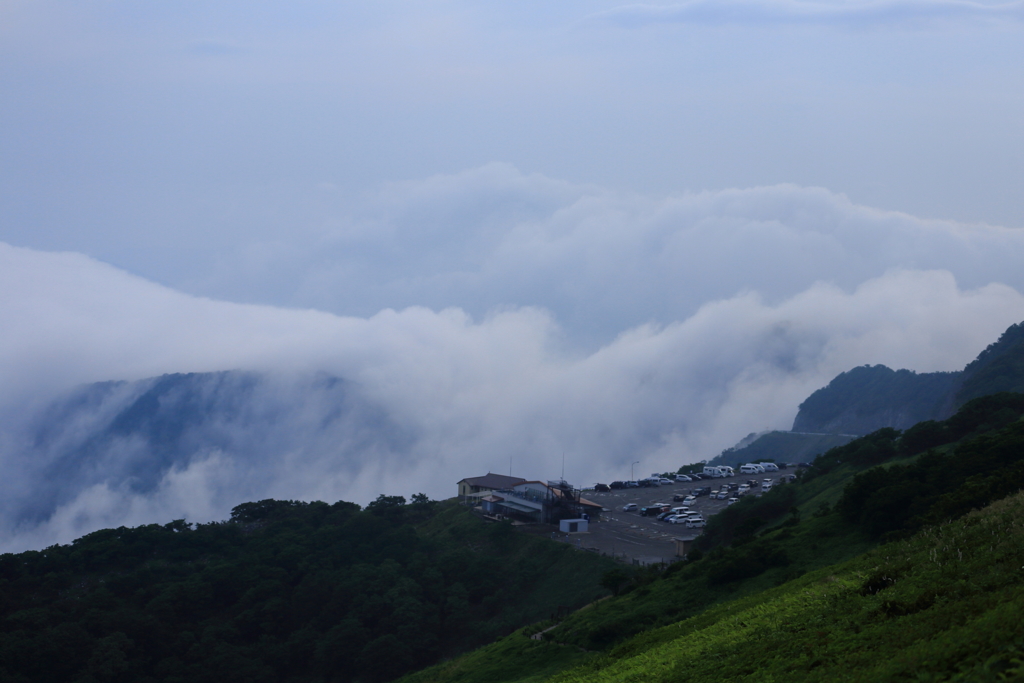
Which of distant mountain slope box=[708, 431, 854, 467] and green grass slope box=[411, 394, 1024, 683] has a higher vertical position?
distant mountain slope box=[708, 431, 854, 467]

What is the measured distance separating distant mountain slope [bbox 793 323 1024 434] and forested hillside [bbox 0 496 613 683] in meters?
76.9

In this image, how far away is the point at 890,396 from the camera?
15475cm

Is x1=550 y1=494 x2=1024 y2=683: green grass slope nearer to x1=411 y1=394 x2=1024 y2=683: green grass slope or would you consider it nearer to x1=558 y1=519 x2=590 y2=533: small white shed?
x1=411 y1=394 x2=1024 y2=683: green grass slope

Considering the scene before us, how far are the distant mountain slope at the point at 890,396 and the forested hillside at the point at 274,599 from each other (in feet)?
252

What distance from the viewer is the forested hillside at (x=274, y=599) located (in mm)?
45156

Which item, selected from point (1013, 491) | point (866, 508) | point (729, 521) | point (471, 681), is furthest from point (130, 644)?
point (1013, 491)

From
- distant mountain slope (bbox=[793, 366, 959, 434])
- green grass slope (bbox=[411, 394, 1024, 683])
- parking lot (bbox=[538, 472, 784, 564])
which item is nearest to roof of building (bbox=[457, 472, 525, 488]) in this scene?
parking lot (bbox=[538, 472, 784, 564])

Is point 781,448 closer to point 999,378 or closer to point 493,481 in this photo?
point 999,378

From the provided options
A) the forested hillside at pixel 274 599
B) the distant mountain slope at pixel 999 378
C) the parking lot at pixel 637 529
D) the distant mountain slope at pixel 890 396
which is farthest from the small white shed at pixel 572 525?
the distant mountain slope at pixel 890 396

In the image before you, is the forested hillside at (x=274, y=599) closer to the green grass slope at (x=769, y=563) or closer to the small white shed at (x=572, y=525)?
the small white shed at (x=572, y=525)

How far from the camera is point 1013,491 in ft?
75.6

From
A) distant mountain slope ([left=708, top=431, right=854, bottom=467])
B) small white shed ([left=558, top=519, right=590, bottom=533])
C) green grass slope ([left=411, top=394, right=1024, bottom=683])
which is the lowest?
green grass slope ([left=411, top=394, right=1024, bottom=683])

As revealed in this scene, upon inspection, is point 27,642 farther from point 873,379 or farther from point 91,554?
point 873,379

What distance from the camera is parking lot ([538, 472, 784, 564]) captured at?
51906mm
